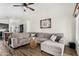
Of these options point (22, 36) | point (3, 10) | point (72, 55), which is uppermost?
point (3, 10)

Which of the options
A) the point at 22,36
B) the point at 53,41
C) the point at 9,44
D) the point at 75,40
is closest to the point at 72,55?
the point at 75,40

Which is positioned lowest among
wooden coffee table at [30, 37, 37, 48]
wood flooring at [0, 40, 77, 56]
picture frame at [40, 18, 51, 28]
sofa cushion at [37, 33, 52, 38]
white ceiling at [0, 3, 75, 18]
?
wood flooring at [0, 40, 77, 56]

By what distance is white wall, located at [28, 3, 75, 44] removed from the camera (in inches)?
72.5

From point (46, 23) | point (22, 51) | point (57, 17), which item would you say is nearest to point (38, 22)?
point (46, 23)

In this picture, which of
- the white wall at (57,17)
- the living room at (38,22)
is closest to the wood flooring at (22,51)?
the living room at (38,22)

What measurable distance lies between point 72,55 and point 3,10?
4.33 feet

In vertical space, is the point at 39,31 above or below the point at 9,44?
above

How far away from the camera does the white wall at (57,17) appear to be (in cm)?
184

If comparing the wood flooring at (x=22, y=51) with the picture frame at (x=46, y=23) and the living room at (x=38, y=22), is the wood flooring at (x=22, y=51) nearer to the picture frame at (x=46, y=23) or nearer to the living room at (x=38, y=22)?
the living room at (x=38, y=22)

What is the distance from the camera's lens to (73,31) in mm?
1839

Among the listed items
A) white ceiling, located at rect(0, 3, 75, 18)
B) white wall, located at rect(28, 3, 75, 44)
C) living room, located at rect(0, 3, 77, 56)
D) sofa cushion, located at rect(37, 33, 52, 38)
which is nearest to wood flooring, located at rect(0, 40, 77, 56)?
living room, located at rect(0, 3, 77, 56)

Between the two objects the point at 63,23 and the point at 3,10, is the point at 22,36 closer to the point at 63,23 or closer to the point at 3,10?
the point at 3,10

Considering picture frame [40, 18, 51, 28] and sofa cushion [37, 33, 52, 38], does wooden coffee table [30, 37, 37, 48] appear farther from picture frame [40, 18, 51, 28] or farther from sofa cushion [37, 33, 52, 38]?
picture frame [40, 18, 51, 28]

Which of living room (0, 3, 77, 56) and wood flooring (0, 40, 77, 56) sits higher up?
living room (0, 3, 77, 56)
